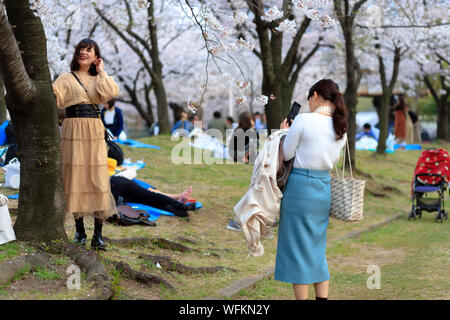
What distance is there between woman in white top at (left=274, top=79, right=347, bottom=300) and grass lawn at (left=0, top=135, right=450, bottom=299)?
46.6 inches

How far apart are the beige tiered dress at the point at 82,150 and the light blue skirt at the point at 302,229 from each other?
1.92 meters

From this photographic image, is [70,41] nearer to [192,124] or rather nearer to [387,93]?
[192,124]

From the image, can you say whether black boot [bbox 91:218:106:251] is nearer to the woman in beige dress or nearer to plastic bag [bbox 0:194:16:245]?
the woman in beige dress

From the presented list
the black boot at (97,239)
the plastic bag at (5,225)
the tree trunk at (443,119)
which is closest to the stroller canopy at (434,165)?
the black boot at (97,239)

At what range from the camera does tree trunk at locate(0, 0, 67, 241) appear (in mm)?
4984

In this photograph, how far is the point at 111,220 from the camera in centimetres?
754

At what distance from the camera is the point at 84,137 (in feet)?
17.5

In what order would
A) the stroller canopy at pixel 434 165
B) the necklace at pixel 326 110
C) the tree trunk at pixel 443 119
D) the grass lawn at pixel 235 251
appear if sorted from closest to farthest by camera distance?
the necklace at pixel 326 110 → the grass lawn at pixel 235 251 → the stroller canopy at pixel 434 165 → the tree trunk at pixel 443 119

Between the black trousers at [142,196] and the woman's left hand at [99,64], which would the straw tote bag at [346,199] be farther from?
the black trousers at [142,196]

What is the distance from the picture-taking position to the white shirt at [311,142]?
425cm

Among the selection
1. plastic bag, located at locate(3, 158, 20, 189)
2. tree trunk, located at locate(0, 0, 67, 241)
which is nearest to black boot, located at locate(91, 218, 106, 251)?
tree trunk, located at locate(0, 0, 67, 241)

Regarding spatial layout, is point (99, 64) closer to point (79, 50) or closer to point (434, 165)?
point (79, 50)
